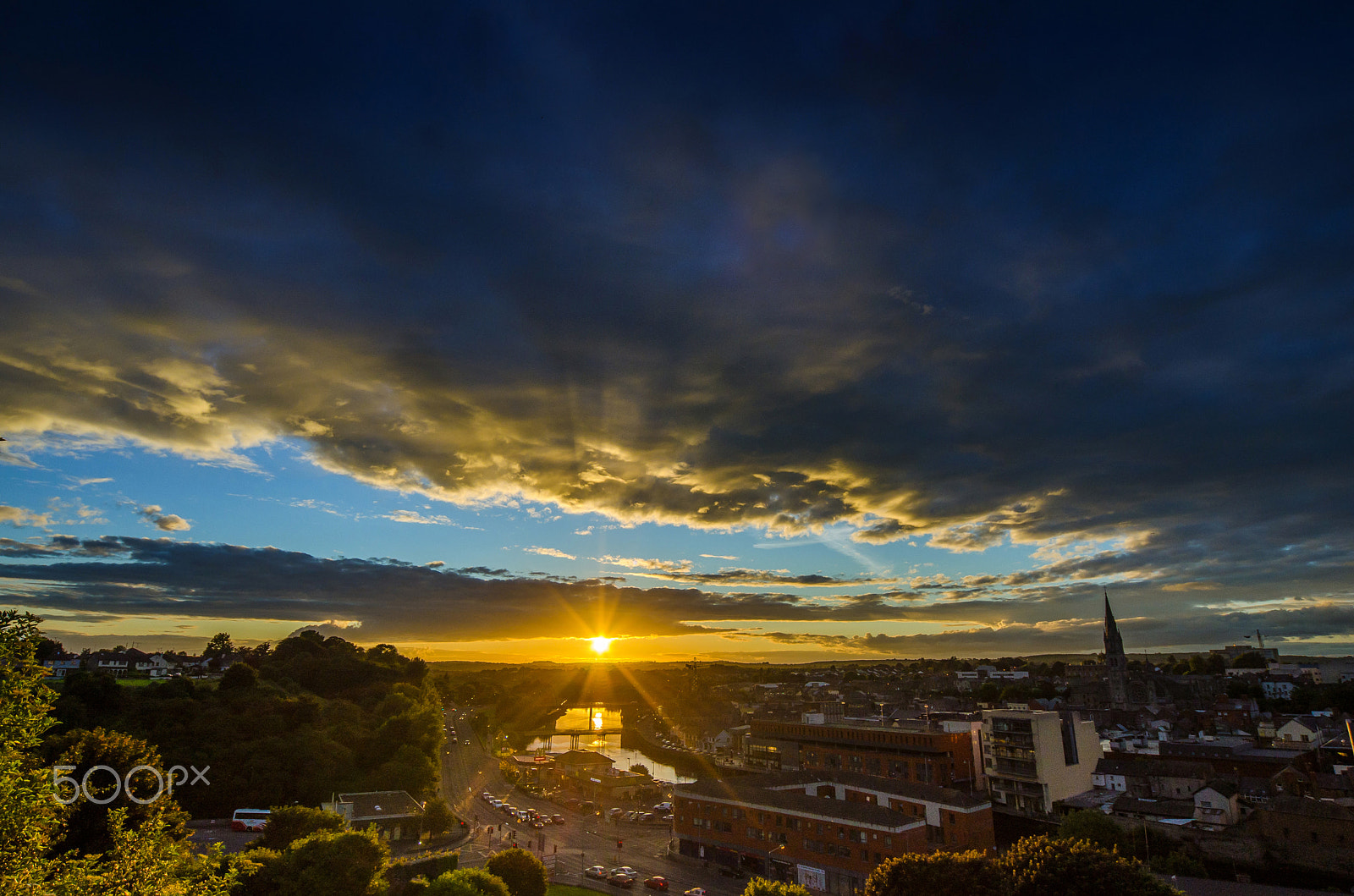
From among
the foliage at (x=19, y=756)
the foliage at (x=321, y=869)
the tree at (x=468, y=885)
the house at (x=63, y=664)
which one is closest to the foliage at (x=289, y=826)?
the foliage at (x=321, y=869)

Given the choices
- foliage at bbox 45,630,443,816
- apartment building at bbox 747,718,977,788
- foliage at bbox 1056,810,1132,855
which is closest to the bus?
foliage at bbox 45,630,443,816

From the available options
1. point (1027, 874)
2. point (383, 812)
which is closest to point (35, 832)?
point (1027, 874)

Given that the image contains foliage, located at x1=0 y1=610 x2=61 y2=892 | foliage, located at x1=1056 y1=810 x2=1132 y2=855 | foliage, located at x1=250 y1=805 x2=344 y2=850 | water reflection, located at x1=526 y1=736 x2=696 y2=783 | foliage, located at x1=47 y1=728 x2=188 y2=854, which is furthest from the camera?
water reflection, located at x1=526 y1=736 x2=696 y2=783

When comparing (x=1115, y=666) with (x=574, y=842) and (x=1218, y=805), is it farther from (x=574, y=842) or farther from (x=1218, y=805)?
(x=574, y=842)

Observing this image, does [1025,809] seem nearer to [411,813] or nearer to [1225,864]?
[1225,864]

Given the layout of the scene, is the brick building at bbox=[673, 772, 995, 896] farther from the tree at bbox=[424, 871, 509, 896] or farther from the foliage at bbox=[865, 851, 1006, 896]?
the tree at bbox=[424, 871, 509, 896]

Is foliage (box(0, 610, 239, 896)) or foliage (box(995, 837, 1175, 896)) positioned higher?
foliage (box(0, 610, 239, 896))

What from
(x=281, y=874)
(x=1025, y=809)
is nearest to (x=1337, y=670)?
(x=1025, y=809)
